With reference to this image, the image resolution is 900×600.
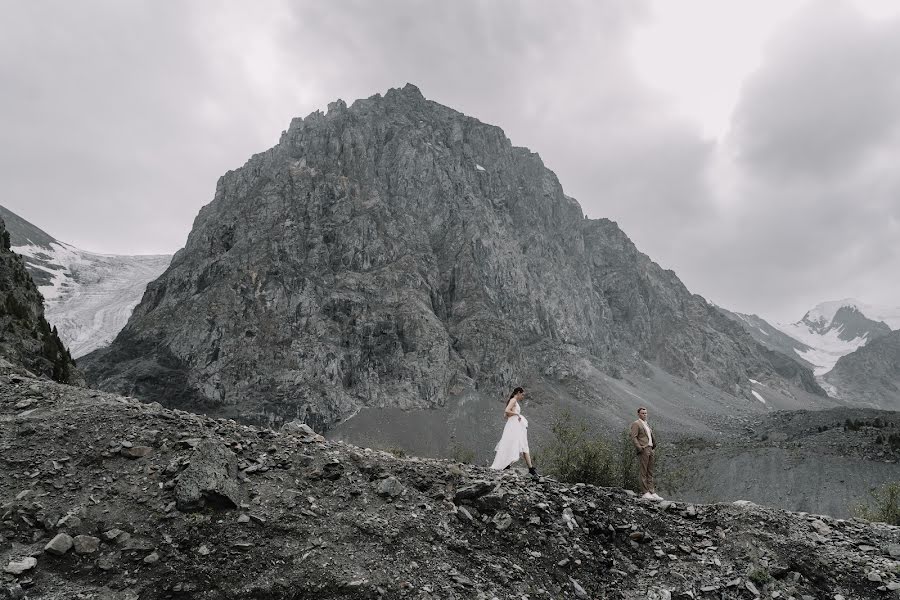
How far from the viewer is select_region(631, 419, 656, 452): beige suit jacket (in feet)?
47.8

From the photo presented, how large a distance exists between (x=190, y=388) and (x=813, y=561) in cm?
14450

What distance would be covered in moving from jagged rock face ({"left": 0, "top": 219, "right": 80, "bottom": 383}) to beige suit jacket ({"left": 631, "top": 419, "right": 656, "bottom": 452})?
39.1 meters

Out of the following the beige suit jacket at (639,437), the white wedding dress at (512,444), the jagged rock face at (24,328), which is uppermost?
the beige suit jacket at (639,437)

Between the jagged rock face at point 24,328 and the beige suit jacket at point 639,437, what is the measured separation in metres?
39.1

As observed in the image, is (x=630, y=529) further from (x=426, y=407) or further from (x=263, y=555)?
(x=426, y=407)

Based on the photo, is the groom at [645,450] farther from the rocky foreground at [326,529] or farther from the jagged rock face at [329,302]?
the jagged rock face at [329,302]

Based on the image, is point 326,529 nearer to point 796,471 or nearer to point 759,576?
point 759,576

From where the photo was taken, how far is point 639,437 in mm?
14773

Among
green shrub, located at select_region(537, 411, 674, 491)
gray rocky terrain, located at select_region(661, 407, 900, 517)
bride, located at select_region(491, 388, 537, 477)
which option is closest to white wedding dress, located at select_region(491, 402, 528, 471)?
bride, located at select_region(491, 388, 537, 477)

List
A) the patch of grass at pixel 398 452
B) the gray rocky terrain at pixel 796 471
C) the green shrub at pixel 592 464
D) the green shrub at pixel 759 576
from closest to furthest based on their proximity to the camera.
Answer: the green shrub at pixel 759 576 → the patch of grass at pixel 398 452 → the green shrub at pixel 592 464 → the gray rocky terrain at pixel 796 471

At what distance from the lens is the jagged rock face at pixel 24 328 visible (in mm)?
36500

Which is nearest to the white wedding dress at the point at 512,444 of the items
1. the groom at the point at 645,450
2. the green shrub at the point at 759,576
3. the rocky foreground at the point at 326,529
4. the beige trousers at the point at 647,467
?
the rocky foreground at the point at 326,529

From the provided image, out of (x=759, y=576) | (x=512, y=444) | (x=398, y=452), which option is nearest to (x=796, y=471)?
(x=398, y=452)

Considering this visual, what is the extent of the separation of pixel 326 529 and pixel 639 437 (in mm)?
10239
